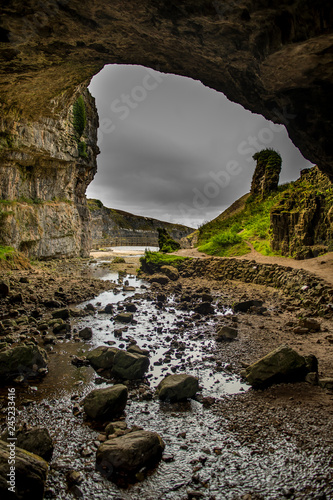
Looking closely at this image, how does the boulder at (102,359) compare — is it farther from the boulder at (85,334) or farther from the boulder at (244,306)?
the boulder at (244,306)

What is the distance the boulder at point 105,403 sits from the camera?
4.24 meters

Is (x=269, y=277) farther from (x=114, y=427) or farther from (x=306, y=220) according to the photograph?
(x=114, y=427)

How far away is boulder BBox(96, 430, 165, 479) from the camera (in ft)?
10.7

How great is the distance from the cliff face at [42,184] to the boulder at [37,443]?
62.0 ft

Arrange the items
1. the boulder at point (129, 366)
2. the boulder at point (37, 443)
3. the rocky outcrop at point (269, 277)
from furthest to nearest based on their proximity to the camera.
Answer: the rocky outcrop at point (269, 277) → the boulder at point (129, 366) → the boulder at point (37, 443)

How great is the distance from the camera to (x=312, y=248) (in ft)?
49.9

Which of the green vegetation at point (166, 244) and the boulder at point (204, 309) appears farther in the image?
the green vegetation at point (166, 244)

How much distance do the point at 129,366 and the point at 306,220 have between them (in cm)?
1407

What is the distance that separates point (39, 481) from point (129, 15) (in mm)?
8757

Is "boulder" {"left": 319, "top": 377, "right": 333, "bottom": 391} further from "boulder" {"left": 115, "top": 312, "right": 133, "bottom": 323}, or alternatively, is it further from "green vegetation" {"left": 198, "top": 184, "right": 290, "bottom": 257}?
"green vegetation" {"left": 198, "top": 184, "right": 290, "bottom": 257}

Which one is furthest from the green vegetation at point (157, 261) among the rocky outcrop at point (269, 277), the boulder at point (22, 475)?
→ the boulder at point (22, 475)

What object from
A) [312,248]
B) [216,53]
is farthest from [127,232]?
[216,53]

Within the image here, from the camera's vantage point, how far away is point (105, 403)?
14.1ft

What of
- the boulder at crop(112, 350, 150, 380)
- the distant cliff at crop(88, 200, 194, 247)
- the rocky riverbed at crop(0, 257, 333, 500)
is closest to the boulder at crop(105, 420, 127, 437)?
the rocky riverbed at crop(0, 257, 333, 500)
